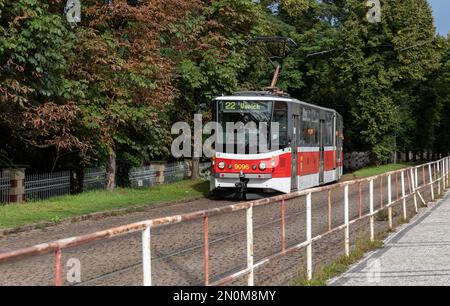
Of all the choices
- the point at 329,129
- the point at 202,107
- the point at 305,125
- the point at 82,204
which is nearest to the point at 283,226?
the point at 82,204

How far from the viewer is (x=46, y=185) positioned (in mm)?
22562

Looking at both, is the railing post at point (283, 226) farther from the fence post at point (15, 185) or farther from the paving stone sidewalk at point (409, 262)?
the fence post at point (15, 185)

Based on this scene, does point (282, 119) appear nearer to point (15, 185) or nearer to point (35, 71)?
point (35, 71)

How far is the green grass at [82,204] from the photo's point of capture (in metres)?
15.3

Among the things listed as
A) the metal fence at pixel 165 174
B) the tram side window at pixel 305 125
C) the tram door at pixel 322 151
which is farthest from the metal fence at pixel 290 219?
the metal fence at pixel 165 174

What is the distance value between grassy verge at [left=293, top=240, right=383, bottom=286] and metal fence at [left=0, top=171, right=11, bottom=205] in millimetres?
12822

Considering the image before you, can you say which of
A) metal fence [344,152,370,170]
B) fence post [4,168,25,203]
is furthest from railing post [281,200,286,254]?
metal fence [344,152,370,170]

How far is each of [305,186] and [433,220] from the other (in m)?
9.54

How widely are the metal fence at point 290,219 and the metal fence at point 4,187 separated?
1156cm

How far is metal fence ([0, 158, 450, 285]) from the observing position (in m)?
4.43

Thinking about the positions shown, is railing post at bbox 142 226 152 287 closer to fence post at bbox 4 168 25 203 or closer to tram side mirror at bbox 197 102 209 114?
fence post at bbox 4 168 25 203

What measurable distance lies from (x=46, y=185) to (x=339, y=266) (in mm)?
15730
